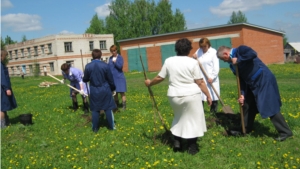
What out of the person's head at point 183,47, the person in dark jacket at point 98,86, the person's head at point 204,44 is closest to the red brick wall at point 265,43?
the person's head at point 204,44

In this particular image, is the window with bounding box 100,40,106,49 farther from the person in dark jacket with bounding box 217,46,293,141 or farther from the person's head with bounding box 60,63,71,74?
the person in dark jacket with bounding box 217,46,293,141

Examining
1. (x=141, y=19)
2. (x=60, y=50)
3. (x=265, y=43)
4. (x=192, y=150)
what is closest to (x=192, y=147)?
(x=192, y=150)

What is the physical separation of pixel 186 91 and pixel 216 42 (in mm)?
31521

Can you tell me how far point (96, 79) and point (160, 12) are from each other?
2530 inches

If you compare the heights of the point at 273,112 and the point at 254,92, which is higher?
the point at 254,92

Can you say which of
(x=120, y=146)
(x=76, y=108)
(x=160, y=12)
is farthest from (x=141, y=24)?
(x=120, y=146)

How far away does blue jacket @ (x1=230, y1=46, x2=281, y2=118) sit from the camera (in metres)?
5.90

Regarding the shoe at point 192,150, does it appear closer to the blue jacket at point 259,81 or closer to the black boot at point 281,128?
the blue jacket at point 259,81

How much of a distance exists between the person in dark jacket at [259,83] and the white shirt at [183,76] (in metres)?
1.05

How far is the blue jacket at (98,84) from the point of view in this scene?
755 centimetres

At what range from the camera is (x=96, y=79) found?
755cm

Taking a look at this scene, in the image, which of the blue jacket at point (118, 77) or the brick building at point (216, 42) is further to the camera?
the brick building at point (216, 42)

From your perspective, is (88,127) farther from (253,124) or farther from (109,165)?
(253,124)

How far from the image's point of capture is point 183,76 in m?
5.44
